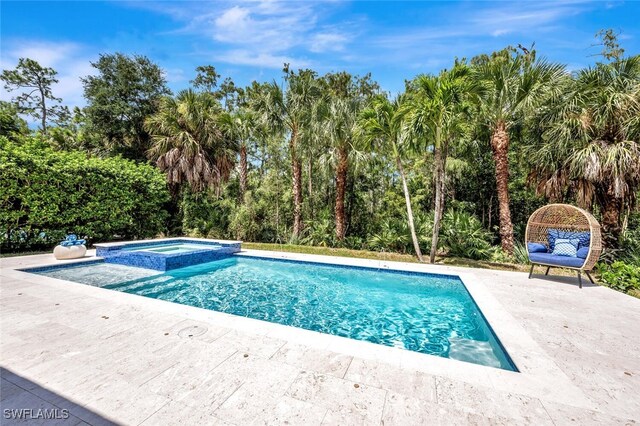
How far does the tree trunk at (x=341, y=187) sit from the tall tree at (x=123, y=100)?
37.6 ft

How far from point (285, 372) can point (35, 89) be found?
101 feet

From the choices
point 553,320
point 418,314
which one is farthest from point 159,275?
point 553,320

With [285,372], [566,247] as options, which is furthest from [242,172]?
[566,247]

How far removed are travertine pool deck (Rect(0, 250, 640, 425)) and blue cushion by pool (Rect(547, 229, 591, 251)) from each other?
2.40 m

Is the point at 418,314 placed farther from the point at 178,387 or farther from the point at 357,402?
the point at 178,387

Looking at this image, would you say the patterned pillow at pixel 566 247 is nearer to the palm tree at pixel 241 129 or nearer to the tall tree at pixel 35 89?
the palm tree at pixel 241 129

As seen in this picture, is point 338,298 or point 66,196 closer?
point 338,298

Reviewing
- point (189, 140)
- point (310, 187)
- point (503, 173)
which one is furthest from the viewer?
point (310, 187)

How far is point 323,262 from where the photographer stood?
8117mm

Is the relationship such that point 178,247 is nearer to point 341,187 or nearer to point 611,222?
point 341,187

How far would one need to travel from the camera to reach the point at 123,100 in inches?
587

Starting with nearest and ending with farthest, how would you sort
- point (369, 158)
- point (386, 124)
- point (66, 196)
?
point (386, 124) → point (66, 196) → point (369, 158)

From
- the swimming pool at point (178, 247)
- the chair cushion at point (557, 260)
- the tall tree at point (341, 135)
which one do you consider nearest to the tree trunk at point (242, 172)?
the swimming pool at point (178, 247)

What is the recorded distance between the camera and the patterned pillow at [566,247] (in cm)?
593
